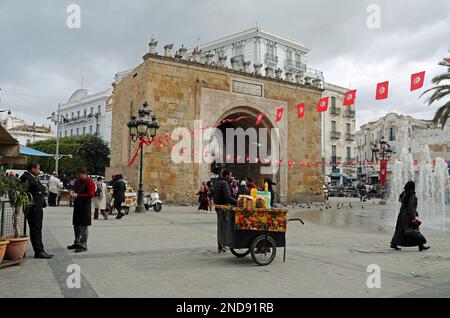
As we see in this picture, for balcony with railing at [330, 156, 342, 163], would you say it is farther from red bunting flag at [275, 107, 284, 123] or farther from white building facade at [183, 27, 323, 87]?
red bunting flag at [275, 107, 284, 123]

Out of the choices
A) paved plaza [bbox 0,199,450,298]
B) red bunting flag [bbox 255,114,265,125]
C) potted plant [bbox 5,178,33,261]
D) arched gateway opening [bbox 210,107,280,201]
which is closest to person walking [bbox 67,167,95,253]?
paved plaza [bbox 0,199,450,298]

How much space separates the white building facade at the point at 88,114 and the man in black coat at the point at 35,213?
43.6 m

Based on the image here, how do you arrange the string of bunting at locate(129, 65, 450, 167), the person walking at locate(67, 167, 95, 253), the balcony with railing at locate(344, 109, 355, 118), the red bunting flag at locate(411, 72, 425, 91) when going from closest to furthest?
the person walking at locate(67, 167, 95, 253), the red bunting flag at locate(411, 72, 425, 91), the string of bunting at locate(129, 65, 450, 167), the balcony with railing at locate(344, 109, 355, 118)

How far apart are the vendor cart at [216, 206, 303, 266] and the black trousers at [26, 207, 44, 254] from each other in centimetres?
305

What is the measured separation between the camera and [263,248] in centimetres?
646

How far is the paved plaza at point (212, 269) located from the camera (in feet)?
15.6

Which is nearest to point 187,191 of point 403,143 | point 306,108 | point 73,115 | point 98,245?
point 306,108

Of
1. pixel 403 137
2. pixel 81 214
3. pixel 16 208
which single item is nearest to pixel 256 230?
pixel 81 214

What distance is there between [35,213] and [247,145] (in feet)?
66.7

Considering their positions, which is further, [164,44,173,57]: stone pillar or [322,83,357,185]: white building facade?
[322,83,357,185]: white building facade

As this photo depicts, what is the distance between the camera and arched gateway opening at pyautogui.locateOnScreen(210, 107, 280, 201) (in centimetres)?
2403

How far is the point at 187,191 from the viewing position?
20.2 m

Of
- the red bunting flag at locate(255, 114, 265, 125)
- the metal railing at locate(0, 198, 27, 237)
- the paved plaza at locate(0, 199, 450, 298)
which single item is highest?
the red bunting flag at locate(255, 114, 265, 125)

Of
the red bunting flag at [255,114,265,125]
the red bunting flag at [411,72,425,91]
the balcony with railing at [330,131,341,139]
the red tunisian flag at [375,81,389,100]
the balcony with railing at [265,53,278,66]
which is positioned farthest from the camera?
the balcony with railing at [330,131,341,139]
